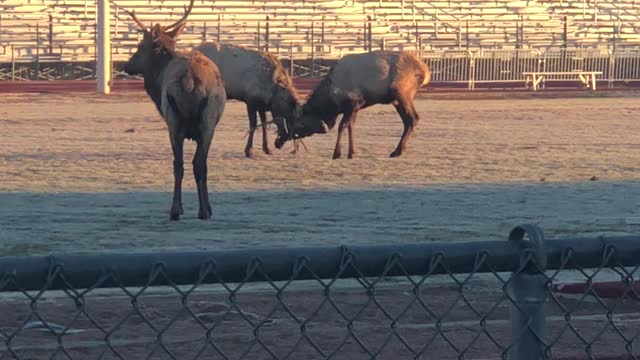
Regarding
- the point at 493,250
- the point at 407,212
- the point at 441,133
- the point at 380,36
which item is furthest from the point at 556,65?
the point at 493,250

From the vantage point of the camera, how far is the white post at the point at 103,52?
4372 centimetres

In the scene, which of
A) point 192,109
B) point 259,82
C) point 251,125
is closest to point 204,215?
point 192,109

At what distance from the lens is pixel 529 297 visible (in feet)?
13.9

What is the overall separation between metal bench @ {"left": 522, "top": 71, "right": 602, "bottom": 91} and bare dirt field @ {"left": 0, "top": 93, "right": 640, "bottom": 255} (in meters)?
16.4

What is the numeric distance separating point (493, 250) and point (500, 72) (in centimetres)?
4681

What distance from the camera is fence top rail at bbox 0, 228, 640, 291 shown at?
372cm

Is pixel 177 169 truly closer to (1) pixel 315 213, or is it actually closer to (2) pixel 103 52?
(1) pixel 315 213

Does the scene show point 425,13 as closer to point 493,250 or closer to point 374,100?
point 374,100

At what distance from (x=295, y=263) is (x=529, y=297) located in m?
0.77

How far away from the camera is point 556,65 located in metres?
51.3

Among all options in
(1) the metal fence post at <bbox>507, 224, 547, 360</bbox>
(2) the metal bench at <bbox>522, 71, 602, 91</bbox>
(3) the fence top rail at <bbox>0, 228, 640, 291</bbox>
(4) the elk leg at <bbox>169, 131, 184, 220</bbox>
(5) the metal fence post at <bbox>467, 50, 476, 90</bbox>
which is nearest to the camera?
(3) the fence top rail at <bbox>0, 228, 640, 291</bbox>

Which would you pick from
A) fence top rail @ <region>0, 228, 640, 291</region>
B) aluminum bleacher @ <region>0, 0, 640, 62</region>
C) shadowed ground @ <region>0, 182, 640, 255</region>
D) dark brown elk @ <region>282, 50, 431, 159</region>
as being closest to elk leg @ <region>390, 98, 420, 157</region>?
dark brown elk @ <region>282, 50, 431, 159</region>

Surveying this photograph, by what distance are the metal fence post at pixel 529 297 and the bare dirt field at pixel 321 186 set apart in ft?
31.3

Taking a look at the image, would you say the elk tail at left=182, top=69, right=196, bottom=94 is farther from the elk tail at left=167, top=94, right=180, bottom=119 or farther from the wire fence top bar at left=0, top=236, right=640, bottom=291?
the wire fence top bar at left=0, top=236, right=640, bottom=291
